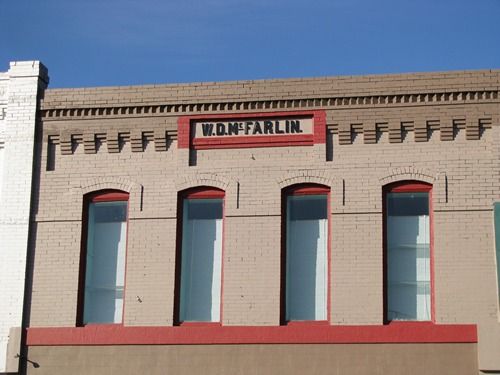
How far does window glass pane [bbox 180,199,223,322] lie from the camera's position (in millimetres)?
17219

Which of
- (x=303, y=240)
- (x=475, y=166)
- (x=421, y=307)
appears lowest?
(x=421, y=307)

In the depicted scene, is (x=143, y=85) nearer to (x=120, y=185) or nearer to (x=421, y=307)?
(x=120, y=185)

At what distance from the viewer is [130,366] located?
16859mm

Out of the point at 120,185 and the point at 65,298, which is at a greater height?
the point at 120,185

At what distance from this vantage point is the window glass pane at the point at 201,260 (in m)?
17.2

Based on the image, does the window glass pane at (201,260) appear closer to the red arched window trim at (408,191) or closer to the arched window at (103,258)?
the arched window at (103,258)

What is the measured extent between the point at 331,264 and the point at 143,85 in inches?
190

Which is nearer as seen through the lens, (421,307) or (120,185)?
(421,307)

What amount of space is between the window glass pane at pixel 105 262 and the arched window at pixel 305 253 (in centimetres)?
299

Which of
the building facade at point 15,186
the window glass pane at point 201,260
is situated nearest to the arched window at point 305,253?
the window glass pane at point 201,260

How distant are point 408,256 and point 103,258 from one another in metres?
5.51

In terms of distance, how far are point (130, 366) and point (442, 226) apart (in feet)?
19.3

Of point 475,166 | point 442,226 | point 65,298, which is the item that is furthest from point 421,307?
point 65,298

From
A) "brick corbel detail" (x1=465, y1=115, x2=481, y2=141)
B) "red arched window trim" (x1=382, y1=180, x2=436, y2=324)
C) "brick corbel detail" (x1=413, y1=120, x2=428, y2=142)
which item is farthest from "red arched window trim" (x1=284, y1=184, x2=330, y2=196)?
"brick corbel detail" (x1=465, y1=115, x2=481, y2=141)
